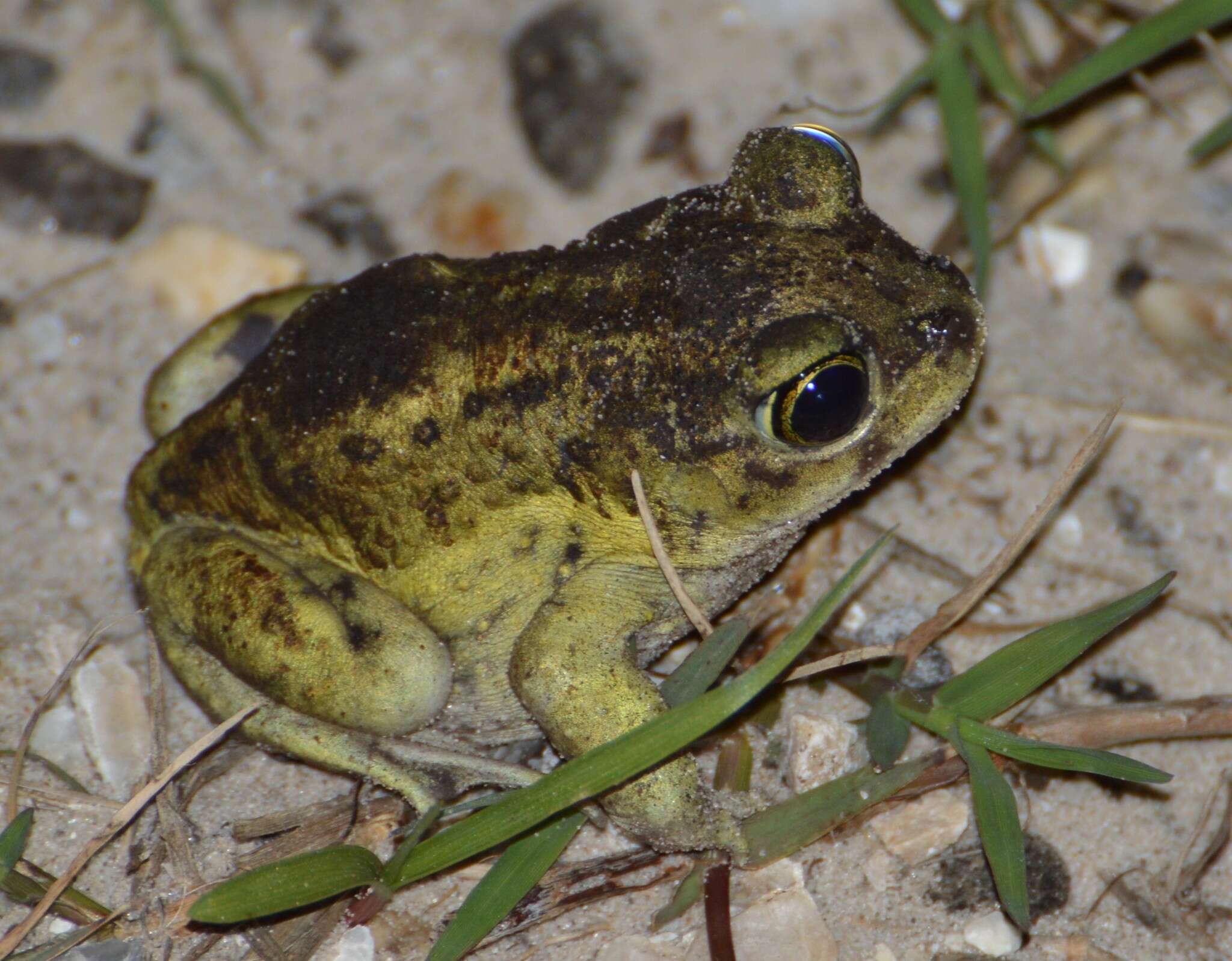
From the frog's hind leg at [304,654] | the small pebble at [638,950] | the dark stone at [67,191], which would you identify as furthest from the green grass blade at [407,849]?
the dark stone at [67,191]

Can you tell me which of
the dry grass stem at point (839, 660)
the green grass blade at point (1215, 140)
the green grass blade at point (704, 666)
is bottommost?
the dry grass stem at point (839, 660)

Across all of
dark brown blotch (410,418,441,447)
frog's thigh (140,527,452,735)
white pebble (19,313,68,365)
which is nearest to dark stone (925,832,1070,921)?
frog's thigh (140,527,452,735)

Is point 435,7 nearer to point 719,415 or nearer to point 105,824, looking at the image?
point 719,415

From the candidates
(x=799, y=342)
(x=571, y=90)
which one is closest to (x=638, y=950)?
(x=799, y=342)

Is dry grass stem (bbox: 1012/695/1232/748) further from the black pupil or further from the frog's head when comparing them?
the black pupil

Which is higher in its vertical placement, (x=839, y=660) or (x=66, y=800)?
(x=66, y=800)

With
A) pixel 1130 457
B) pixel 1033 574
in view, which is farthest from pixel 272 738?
pixel 1130 457

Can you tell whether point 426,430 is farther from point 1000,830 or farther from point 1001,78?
point 1001,78

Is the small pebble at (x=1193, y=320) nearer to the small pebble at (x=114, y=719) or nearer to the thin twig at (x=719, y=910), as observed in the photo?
the thin twig at (x=719, y=910)
